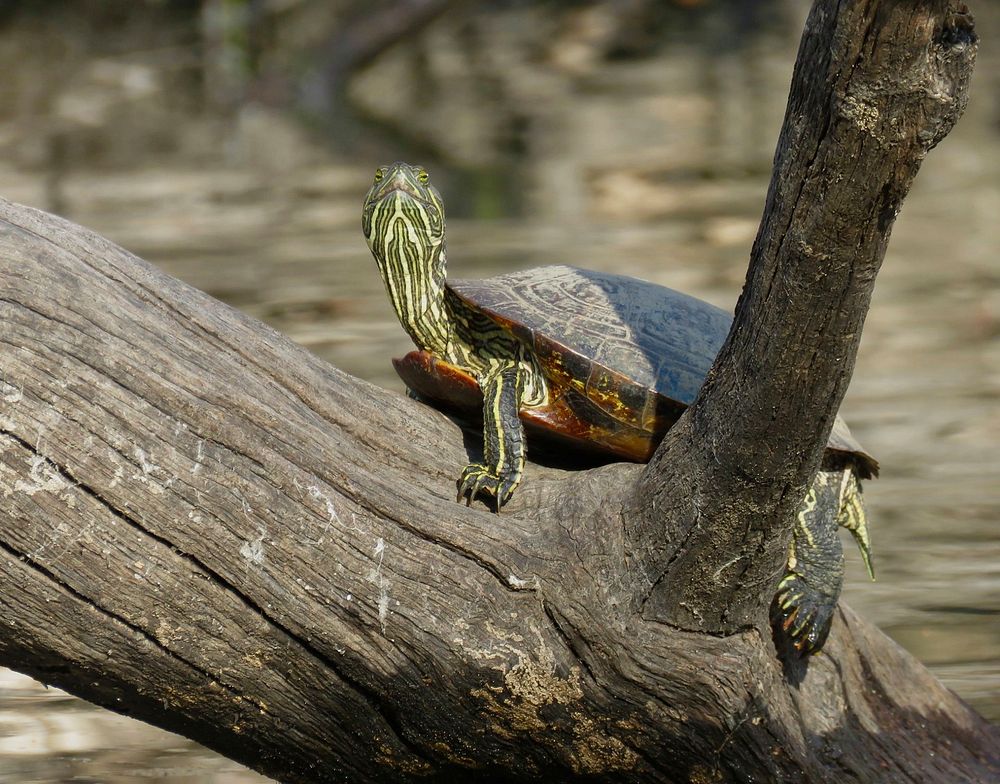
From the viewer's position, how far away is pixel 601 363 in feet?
10.3

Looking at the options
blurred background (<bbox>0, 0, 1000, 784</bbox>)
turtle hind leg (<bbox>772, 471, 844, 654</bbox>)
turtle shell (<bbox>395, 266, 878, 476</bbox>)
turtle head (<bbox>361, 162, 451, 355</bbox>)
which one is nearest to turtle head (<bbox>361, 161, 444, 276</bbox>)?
turtle head (<bbox>361, 162, 451, 355</bbox>)

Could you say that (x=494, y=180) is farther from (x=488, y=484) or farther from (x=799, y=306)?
(x=799, y=306)

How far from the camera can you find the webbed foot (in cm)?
295

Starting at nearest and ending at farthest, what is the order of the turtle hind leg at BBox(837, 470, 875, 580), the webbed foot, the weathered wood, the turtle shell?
1. the weathered wood
2. the webbed foot
3. the turtle shell
4. the turtle hind leg at BBox(837, 470, 875, 580)

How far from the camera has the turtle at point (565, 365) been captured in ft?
9.87

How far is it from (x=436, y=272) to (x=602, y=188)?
27.5ft

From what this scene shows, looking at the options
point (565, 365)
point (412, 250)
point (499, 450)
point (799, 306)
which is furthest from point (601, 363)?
point (799, 306)

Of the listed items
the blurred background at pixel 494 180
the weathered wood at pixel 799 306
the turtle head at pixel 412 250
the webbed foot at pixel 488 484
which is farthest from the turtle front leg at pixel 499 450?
the blurred background at pixel 494 180

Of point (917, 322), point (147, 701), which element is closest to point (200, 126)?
point (917, 322)

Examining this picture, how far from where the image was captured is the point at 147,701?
8.96ft

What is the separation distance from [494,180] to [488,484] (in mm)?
9344

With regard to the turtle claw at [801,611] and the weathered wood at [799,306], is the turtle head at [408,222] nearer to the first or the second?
the weathered wood at [799,306]

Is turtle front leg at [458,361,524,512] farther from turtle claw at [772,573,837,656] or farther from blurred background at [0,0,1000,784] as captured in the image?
blurred background at [0,0,1000,784]

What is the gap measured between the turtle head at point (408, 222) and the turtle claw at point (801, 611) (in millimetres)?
1275
